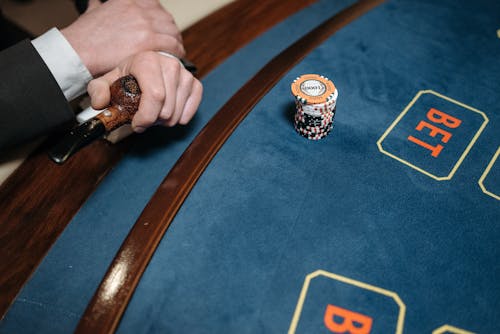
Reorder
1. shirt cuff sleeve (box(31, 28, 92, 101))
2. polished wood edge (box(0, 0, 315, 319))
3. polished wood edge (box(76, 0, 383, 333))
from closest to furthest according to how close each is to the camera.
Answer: polished wood edge (box(76, 0, 383, 333))
polished wood edge (box(0, 0, 315, 319))
shirt cuff sleeve (box(31, 28, 92, 101))

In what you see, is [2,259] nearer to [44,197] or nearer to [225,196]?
[44,197]

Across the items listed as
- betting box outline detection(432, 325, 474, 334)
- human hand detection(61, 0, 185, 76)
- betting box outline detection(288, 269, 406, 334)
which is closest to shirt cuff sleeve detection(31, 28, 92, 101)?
human hand detection(61, 0, 185, 76)

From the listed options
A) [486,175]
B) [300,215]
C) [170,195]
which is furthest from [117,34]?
[486,175]

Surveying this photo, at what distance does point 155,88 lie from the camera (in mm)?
1013

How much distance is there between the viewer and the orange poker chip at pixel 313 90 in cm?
111

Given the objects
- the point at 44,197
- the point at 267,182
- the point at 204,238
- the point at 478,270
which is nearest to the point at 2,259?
the point at 44,197

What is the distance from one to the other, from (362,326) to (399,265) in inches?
7.2

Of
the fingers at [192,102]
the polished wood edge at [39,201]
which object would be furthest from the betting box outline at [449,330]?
the polished wood edge at [39,201]

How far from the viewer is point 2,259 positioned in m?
0.99

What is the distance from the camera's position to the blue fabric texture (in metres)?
0.93

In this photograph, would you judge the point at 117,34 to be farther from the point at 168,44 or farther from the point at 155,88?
the point at 155,88

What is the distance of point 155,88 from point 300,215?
0.50 m

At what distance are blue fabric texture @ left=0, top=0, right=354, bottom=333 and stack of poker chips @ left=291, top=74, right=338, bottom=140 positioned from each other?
0.32m

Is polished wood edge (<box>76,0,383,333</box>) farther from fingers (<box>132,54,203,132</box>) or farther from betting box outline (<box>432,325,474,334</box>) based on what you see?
betting box outline (<box>432,325,474,334</box>)
